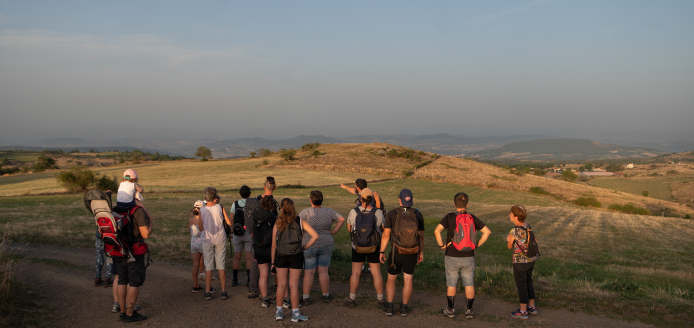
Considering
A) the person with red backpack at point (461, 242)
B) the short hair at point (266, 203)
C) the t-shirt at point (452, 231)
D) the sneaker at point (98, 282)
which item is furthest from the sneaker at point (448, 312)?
the sneaker at point (98, 282)

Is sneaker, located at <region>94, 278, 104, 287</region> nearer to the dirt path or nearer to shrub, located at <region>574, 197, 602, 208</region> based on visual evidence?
the dirt path

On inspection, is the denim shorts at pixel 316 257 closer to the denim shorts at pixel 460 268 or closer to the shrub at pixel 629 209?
the denim shorts at pixel 460 268

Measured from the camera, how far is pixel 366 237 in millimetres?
6832

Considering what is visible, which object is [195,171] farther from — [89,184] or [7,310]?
[7,310]

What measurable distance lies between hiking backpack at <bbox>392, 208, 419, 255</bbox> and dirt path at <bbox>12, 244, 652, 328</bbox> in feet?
4.14

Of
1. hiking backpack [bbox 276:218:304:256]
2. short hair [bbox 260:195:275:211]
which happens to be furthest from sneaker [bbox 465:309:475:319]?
short hair [bbox 260:195:275:211]

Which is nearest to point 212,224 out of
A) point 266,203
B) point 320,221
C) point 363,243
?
point 266,203

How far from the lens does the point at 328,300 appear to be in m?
7.52

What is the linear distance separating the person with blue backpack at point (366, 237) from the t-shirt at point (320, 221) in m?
0.44

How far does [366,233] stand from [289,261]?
4.69ft

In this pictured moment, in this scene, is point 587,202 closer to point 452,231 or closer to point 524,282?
point 524,282

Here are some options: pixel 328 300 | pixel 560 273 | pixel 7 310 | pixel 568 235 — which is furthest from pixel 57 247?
pixel 568 235

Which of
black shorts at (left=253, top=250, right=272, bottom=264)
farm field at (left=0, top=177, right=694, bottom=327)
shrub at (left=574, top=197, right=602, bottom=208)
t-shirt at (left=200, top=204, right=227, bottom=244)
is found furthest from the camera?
shrub at (left=574, top=197, right=602, bottom=208)

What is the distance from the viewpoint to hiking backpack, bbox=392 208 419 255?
255 inches
